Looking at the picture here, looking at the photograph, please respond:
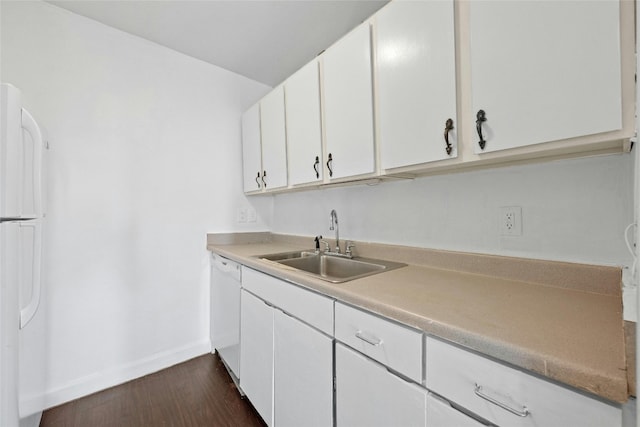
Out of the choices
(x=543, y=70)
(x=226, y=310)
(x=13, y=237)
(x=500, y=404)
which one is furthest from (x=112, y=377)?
(x=543, y=70)

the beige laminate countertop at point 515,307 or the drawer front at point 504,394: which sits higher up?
the beige laminate countertop at point 515,307

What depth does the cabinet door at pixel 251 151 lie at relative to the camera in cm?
224

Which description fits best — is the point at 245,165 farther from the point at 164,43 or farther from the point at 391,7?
the point at 391,7

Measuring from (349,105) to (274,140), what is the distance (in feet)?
2.59

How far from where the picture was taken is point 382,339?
0.84 meters

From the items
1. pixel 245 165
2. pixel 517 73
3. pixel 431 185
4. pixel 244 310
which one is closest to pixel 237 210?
pixel 245 165

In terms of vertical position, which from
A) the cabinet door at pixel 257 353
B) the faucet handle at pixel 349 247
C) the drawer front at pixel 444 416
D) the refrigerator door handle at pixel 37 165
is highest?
the refrigerator door handle at pixel 37 165

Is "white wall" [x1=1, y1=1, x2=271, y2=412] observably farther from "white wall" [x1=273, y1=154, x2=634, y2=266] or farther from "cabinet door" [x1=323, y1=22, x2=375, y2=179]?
"white wall" [x1=273, y1=154, x2=634, y2=266]

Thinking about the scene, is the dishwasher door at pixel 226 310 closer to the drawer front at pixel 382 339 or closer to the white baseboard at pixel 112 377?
the white baseboard at pixel 112 377

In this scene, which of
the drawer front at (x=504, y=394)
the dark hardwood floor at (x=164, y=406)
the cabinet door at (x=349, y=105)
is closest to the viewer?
the drawer front at (x=504, y=394)

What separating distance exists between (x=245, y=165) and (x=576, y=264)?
2.25 m

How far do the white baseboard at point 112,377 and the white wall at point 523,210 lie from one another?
1646 mm

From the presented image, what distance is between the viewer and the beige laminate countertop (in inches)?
20.7

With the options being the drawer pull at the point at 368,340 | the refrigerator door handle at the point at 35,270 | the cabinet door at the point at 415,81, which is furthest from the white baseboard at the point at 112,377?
the cabinet door at the point at 415,81
